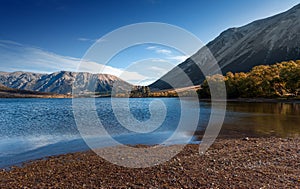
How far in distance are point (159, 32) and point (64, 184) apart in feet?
51.4

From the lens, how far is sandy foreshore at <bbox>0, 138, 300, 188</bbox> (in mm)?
9797

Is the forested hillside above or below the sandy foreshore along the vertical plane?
above

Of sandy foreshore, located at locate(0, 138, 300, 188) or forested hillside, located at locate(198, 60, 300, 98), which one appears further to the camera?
forested hillside, located at locate(198, 60, 300, 98)

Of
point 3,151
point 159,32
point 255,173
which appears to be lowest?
point 3,151

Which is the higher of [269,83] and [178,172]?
[269,83]

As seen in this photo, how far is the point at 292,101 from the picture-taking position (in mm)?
84312

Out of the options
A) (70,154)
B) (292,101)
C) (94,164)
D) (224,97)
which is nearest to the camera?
(94,164)

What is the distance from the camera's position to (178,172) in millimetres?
11164

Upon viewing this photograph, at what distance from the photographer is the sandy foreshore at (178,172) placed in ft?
32.1

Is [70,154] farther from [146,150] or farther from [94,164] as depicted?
[146,150]

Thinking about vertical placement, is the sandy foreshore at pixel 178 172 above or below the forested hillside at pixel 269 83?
below

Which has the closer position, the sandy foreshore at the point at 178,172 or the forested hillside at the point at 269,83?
the sandy foreshore at the point at 178,172

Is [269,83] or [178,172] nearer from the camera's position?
[178,172]

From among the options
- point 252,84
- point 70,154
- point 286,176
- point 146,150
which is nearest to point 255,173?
point 286,176
